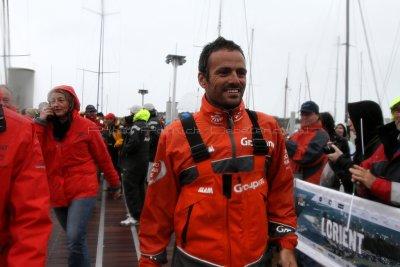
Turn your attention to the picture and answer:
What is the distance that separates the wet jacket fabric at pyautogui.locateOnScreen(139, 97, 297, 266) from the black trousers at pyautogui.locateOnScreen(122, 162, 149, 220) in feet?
19.9

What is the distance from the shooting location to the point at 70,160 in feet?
15.2

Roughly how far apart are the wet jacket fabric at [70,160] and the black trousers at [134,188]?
151 inches

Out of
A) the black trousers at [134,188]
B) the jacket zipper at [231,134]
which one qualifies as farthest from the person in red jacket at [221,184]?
the black trousers at [134,188]

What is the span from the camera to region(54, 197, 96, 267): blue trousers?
4.50 meters

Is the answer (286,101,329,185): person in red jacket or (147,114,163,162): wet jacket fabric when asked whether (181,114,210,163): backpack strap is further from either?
(147,114,163,162): wet jacket fabric

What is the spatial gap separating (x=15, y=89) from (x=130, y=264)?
2622 millimetres

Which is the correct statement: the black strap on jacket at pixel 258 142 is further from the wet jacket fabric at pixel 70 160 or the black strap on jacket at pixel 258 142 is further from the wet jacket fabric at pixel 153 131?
the wet jacket fabric at pixel 153 131

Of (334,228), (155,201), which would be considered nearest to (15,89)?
(155,201)

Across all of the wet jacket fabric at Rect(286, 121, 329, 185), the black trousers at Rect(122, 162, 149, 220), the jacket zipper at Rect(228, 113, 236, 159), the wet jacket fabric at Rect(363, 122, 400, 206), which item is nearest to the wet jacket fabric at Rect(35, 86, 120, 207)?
the wet jacket fabric at Rect(286, 121, 329, 185)

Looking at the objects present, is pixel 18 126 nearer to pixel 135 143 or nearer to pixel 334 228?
pixel 334 228

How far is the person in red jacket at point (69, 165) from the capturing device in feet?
14.9

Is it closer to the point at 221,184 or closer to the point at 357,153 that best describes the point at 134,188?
the point at 357,153

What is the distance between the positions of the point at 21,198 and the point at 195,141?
2.90 ft

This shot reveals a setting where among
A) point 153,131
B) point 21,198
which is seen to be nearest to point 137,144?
point 153,131
